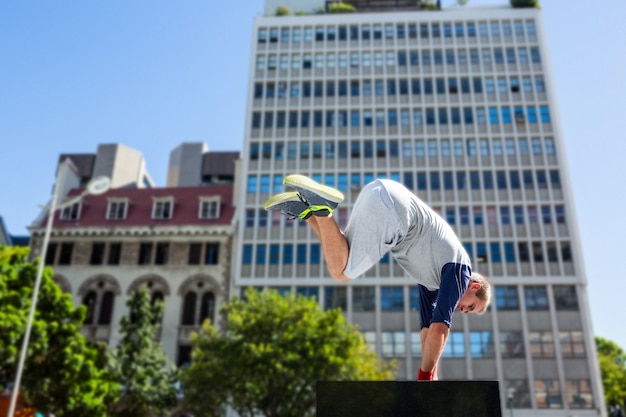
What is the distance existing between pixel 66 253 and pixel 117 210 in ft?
17.1

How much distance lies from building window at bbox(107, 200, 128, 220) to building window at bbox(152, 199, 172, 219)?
2497mm

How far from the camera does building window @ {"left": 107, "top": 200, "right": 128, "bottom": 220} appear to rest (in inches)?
1811

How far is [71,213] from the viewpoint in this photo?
4638 cm

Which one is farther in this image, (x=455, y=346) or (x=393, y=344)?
(x=393, y=344)

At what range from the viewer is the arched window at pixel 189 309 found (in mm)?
40844

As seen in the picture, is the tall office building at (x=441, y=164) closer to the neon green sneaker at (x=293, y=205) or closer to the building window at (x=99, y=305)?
the building window at (x=99, y=305)

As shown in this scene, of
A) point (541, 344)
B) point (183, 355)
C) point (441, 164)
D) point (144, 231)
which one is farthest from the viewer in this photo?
point (441, 164)

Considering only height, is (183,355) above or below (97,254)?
below

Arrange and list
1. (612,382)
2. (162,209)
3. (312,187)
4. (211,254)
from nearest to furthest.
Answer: (312,187) < (211,254) < (162,209) < (612,382)

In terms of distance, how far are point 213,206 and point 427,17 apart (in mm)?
27285

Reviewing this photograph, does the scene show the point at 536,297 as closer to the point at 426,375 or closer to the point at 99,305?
the point at 99,305

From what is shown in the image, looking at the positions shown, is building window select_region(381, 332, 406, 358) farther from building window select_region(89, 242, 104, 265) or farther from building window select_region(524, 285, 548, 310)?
building window select_region(89, 242, 104, 265)

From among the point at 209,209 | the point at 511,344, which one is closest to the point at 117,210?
the point at 209,209

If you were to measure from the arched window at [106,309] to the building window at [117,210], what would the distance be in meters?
6.79
